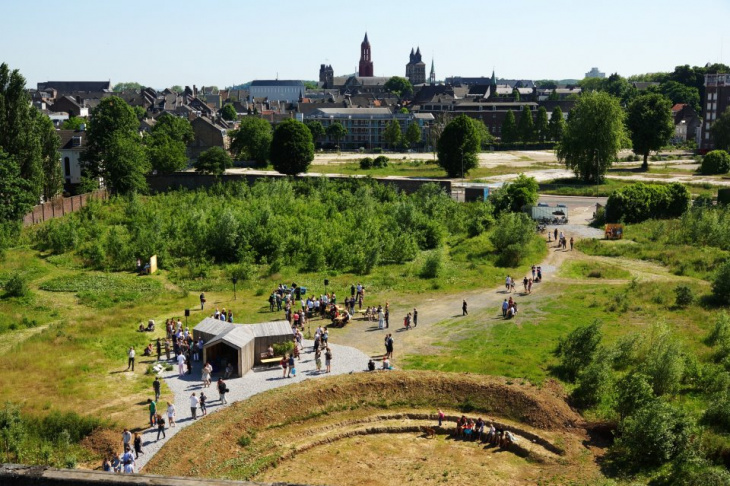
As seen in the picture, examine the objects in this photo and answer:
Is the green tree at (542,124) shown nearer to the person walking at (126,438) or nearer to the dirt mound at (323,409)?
the dirt mound at (323,409)

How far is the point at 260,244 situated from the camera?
4291 cm

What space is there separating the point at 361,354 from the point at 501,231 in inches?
712

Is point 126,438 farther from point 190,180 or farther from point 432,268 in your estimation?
point 190,180

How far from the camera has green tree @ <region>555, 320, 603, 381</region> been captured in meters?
25.1

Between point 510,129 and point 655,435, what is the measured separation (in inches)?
4055

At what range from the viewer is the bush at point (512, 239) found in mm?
40906

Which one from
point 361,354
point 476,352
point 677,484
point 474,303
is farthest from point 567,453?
point 474,303

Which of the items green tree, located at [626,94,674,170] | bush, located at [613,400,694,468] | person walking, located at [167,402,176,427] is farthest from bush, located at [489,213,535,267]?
green tree, located at [626,94,674,170]

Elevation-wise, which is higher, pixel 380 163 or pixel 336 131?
pixel 336 131

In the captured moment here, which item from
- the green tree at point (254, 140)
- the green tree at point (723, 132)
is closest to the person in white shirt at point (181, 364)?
the green tree at point (254, 140)

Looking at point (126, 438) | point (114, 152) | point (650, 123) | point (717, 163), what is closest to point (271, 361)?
point (126, 438)

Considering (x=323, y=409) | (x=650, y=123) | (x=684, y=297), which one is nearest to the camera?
(x=323, y=409)

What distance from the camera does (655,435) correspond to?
1934 centimetres

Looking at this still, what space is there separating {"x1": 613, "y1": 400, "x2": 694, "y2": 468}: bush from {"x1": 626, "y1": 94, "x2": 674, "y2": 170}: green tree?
67403mm
